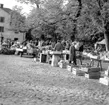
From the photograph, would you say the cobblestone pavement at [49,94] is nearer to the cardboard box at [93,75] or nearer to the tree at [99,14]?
the cardboard box at [93,75]

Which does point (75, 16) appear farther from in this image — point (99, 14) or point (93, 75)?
point (93, 75)

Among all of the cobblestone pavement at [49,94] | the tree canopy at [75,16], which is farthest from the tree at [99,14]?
the cobblestone pavement at [49,94]

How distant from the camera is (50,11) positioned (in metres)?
32.2

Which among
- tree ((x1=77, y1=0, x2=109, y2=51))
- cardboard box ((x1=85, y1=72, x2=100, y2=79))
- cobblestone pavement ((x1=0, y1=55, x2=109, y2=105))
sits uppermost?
tree ((x1=77, y1=0, x2=109, y2=51))

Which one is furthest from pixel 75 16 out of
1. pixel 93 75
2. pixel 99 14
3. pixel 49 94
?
pixel 49 94

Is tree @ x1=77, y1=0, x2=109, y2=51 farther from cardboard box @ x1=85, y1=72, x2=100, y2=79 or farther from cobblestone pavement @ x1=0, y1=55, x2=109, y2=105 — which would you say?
cobblestone pavement @ x1=0, y1=55, x2=109, y2=105

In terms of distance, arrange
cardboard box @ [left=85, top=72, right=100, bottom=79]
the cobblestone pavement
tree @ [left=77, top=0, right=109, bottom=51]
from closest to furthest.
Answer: the cobblestone pavement, cardboard box @ [left=85, top=72, right=100, bottom=79], tree @ [left=77, top=0, right=109, bottom=51]

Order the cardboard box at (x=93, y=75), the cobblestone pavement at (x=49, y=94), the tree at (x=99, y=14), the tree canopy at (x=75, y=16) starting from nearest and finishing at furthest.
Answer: the cobblestone pavement at (x=49, y=94) < the cardboard box at (x=93, y=75) < the tree at (x=99, y=14) < the tree canopy at (x=75, y=16)

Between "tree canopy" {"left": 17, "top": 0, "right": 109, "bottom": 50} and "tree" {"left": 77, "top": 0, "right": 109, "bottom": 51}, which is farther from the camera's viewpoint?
"tree canopy" {"left": 17, "top": 0, "right": 109, "bottom": 50}

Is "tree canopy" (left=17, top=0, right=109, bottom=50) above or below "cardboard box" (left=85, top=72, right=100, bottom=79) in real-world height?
above


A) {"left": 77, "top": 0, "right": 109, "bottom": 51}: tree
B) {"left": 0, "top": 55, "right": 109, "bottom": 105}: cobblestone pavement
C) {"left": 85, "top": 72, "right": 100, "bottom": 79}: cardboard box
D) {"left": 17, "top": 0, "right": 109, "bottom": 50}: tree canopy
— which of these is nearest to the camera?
{"left": 0, "top": 55, "right": 109, "bottom": 105}: cobblestone pavement

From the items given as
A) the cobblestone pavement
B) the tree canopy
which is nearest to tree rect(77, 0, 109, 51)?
the tree canopy

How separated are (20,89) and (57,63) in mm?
9505

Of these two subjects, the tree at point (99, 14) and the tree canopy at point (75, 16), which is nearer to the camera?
the tree at point (99, 14)
